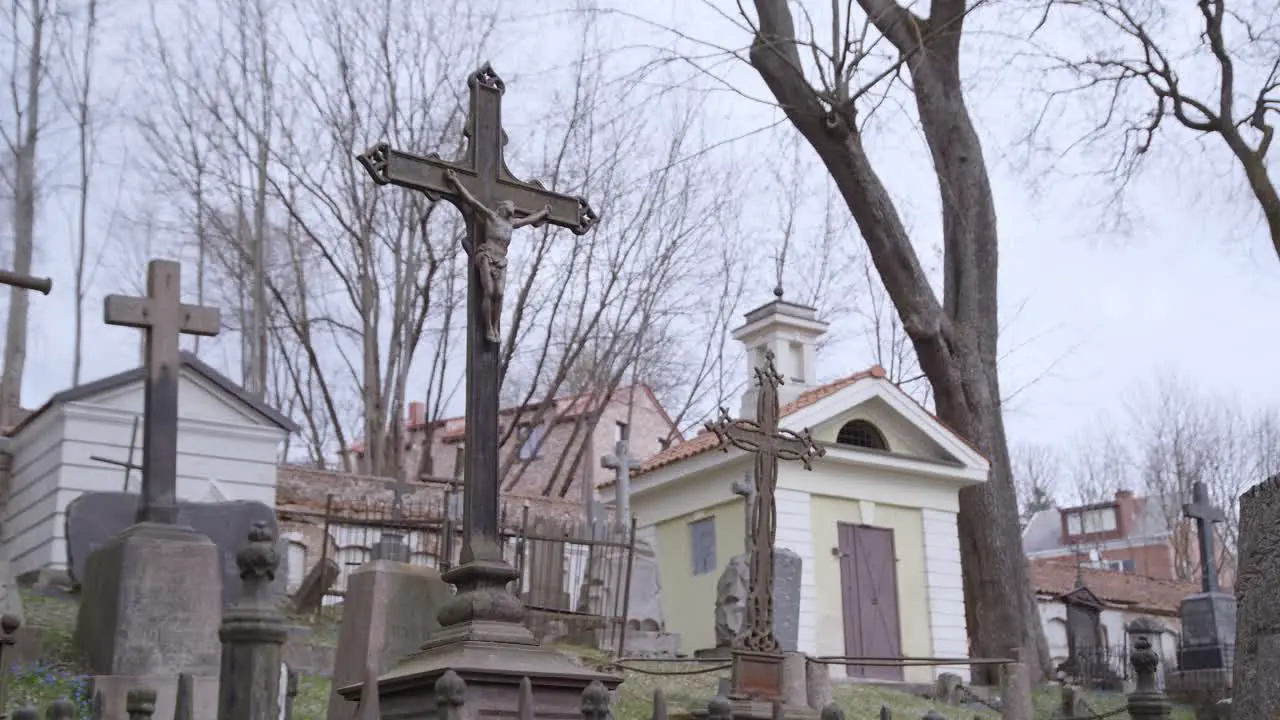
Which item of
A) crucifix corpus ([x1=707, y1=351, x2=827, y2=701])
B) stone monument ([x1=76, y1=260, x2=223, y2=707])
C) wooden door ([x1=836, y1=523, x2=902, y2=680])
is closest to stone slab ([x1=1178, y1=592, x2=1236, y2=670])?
wooden door ([x1=836, y1=523, x2=902, y2=680])

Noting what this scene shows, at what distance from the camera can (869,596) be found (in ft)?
60.0

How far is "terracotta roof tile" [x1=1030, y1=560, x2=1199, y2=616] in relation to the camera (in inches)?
1407

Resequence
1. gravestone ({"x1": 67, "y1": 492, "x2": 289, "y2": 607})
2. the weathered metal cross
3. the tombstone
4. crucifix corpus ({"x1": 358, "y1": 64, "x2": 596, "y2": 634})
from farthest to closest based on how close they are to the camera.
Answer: the weathered metal cross
gravestone ({"x1": 67, "y1": 492, "x2": 289, "y2": 607})
crucifix corpus ({"x1": 358, "y1": 64, "x2": 596, "y2": 634})
the tombstone

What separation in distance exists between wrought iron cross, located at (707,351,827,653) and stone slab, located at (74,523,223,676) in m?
3.65

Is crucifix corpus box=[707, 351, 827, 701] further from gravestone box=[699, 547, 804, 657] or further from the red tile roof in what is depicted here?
the red tile roof

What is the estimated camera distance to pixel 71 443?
1672cm

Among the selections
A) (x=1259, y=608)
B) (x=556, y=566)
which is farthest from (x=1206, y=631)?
(x=1259, y=608)

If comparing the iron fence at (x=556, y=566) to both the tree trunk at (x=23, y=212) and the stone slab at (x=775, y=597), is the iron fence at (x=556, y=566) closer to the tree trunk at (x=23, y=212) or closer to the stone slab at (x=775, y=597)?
the stone slab at (x=775, y=597)

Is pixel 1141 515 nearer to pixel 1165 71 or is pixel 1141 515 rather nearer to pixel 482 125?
pixel 1165 71

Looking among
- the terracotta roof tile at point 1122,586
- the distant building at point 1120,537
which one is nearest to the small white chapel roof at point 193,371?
the terracotta roof tile at point 1122,586

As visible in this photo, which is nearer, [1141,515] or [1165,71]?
[1165,71]

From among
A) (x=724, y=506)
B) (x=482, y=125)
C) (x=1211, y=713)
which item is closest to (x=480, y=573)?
(x=482, y=125)

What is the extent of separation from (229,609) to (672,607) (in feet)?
49.1

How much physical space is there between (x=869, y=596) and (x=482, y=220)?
40.9 feet
